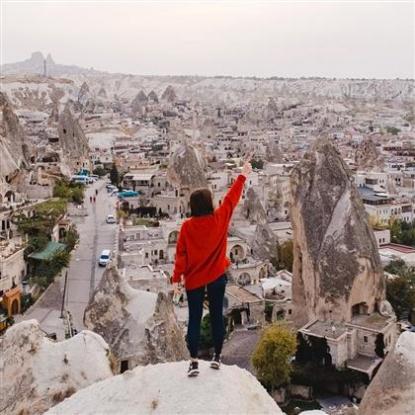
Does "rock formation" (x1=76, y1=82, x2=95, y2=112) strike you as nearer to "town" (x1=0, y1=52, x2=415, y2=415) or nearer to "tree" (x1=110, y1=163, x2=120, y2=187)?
"town" (x1=0, y1=52, x2=415, y2=415)

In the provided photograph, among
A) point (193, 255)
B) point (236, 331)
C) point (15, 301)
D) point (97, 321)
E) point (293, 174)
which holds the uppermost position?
point (193, 255)

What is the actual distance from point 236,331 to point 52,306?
3.51 metres

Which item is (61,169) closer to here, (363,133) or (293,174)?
(293,174)

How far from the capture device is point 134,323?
29.5 feet

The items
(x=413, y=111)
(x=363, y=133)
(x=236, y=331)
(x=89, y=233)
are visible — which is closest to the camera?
(x=236, y=331)

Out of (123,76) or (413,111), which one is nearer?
(413,111)

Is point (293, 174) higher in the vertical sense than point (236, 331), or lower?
higher

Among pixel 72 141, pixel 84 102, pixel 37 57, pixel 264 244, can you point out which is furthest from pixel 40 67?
pixel 264 244

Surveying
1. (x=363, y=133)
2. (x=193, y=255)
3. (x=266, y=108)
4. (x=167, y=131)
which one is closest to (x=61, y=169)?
(x=193, y=255)

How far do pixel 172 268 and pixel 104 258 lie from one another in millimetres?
1868

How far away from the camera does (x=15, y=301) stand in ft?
44.2

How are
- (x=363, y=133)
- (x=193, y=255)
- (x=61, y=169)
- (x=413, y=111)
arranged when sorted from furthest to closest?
(x=413, y=111)
(x=363, y=133)
(x=61, y=169)
(x=193, y=255)

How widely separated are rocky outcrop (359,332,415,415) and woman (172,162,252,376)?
2369 mm

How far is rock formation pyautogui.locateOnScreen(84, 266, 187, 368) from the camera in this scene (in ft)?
27.5
